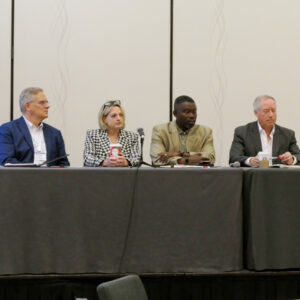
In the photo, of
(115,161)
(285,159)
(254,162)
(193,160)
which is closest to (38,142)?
A: (115,161)

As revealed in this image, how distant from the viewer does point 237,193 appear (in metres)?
3.69

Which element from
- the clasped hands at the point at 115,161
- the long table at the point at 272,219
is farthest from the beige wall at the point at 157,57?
the long table at the point at 272,219

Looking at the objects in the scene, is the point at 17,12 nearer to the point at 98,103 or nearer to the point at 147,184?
the point at 98,103

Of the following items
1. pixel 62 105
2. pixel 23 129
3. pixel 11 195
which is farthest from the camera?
pixel 62 105

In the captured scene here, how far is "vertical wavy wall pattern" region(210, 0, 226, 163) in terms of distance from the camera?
245 inches

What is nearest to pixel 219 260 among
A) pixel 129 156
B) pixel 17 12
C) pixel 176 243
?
pixel 176 243

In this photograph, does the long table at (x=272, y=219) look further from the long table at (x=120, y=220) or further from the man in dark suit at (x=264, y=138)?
the man in dark suit at (x=264, y=138)

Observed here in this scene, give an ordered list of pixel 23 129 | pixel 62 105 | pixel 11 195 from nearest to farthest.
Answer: pixel 11 195
pixel 23 129
pixel 62 105

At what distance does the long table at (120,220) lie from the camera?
11.7 ft

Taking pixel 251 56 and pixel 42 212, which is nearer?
pixel 42 212

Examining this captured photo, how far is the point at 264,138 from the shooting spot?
5.08 metres

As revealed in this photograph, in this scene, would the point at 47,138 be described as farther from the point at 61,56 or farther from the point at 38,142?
the point at 61,56

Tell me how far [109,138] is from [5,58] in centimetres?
189

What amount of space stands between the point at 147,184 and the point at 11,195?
78 cm
